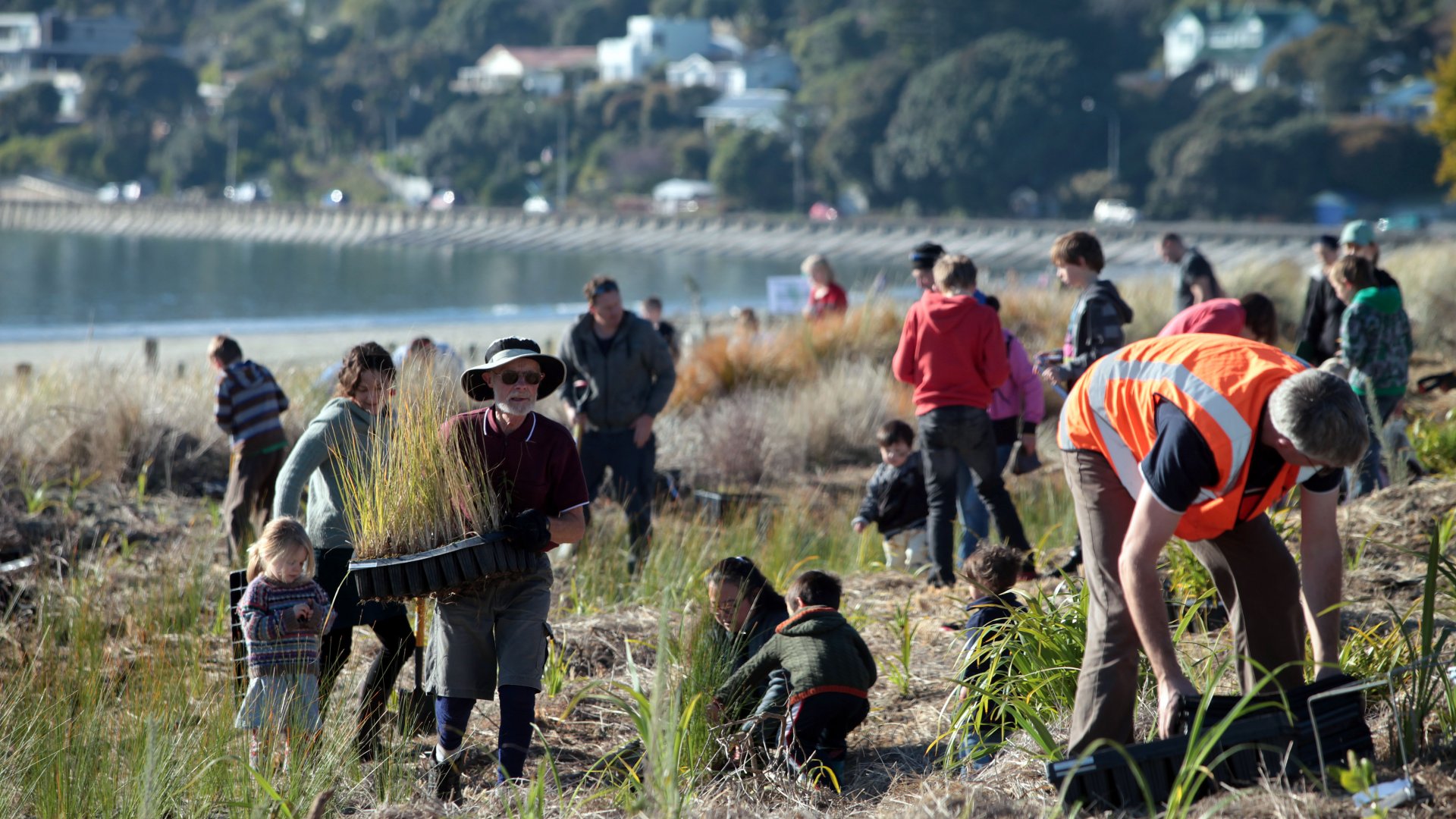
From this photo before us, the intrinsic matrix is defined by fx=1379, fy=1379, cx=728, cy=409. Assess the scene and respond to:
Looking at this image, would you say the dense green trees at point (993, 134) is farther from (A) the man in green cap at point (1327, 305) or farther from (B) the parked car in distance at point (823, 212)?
(A) the man in green cap at point (1327, 305)

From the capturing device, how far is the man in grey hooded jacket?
7.46 meters

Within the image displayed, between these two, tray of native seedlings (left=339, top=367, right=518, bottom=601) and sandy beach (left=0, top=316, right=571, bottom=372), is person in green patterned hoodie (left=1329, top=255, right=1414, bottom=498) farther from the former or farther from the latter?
sandy beach (left=0, top=316, right=571, bottom=372)

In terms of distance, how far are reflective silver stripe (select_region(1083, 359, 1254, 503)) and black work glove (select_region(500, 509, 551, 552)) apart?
162 cm

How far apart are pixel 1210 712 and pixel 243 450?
17.6 feet

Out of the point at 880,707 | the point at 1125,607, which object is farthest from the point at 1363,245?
the point at 1125,607

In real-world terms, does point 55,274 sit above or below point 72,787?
above

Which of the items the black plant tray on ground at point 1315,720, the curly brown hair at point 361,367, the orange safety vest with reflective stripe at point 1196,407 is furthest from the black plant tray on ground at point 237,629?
the black plant tray on ground at point 1315,720

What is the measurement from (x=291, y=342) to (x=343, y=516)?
20.5 m

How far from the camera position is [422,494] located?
4.05 m

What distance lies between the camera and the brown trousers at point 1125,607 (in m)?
3.42

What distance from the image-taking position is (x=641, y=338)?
24.7 feet

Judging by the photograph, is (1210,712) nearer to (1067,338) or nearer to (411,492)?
(411,492)

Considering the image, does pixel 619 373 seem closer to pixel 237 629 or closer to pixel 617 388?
pixel 617 388

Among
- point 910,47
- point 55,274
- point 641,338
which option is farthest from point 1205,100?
point 641,338
